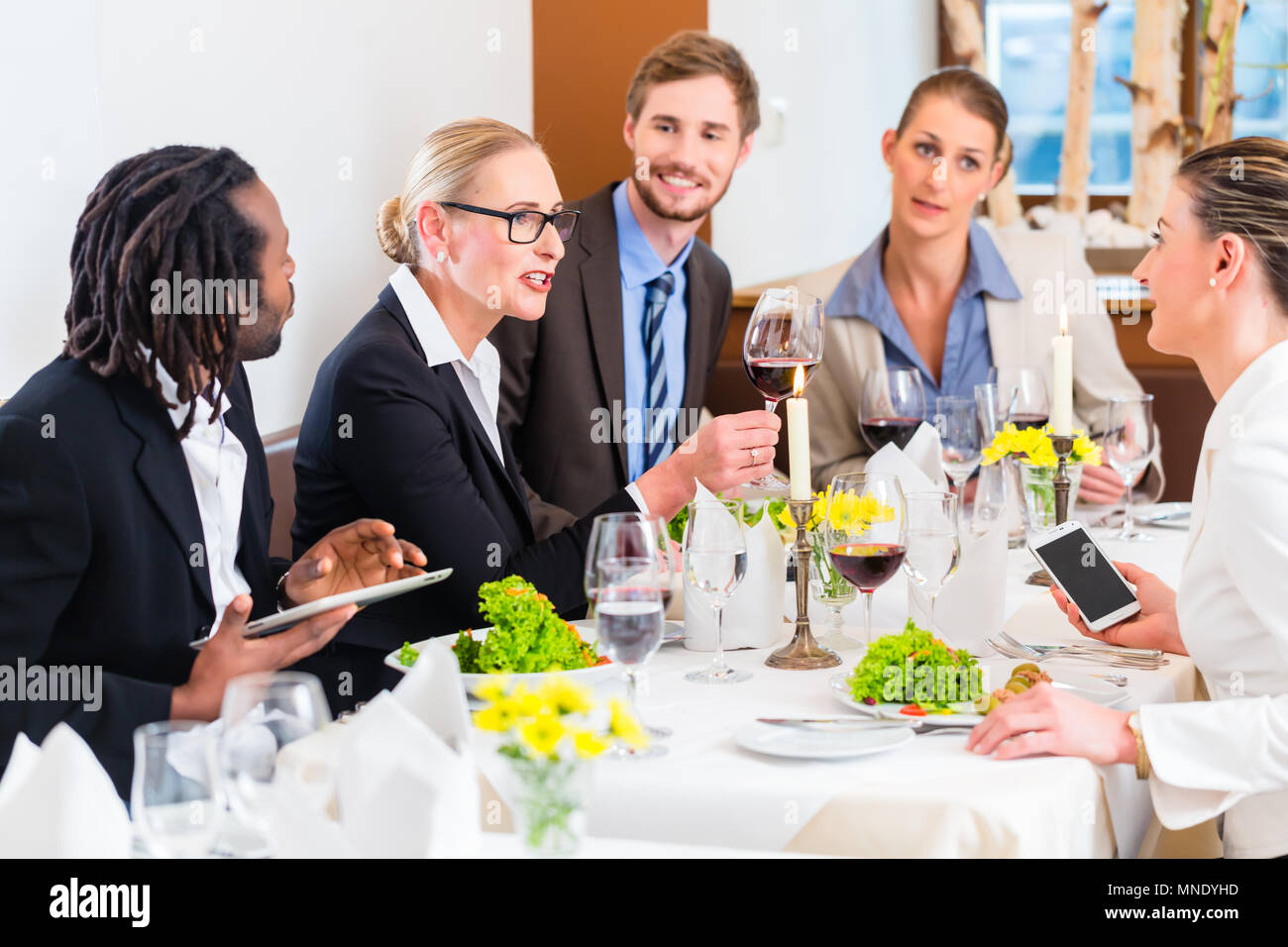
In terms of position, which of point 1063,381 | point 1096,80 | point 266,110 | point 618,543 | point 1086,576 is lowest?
point 1086,576

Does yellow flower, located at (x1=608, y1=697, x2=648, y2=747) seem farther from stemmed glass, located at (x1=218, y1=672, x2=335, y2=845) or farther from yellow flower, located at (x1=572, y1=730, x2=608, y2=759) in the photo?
stemmed glass, located at (x1=218, y1=672, x2=335, y2=845)

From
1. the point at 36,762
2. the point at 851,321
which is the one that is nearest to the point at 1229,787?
the point at 36,762

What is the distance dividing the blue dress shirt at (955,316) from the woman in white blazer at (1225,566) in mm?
1563

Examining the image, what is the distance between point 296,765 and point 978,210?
4.15 m

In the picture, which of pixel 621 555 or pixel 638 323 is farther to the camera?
pixel 638 323

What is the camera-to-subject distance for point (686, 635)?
64.0 inches

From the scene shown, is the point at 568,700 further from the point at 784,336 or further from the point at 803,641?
the point at 784,336

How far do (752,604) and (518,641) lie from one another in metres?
0.37

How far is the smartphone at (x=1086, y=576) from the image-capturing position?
5.34ft

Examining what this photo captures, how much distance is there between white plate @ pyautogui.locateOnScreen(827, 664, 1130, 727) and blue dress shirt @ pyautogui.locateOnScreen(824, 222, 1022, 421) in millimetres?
1797

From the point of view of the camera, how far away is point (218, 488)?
169 centimetres

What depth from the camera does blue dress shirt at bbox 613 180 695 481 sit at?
2986 mm

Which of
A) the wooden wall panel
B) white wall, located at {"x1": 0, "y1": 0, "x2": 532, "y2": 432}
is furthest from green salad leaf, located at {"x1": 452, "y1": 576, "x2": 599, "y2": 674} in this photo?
the wooden wall panel

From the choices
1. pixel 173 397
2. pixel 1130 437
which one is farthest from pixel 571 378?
pixel 173 397
